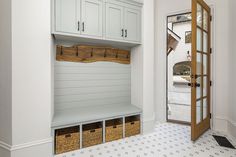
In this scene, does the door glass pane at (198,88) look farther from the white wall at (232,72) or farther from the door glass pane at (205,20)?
the door glass pane at (205,20)

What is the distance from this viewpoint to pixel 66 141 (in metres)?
2.30

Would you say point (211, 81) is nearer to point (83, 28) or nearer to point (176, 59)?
point (83, 28)

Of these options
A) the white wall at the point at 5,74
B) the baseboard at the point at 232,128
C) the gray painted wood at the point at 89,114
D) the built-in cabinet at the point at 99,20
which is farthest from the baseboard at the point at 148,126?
the white wall at the point at 5,74

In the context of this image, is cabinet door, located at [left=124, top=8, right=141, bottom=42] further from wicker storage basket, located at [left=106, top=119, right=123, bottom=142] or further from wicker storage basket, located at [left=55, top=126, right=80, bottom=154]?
wicker storage basket, located at [left=55, top=126, right=80, bottom=154]

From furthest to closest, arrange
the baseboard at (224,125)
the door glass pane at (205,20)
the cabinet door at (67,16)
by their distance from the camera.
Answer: the door glass pane at (205,20)
the baseboard at (224,125)
the cabinet door at (67,16)

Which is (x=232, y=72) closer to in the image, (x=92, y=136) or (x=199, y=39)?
(x=199, y=39)

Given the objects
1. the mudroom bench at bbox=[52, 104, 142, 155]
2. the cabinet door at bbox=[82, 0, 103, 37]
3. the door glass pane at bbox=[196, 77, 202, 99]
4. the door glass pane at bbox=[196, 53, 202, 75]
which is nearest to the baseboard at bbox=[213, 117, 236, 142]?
the door glass pane at bbox=[196, 77, 202, 99]

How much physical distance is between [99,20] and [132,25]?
69cm

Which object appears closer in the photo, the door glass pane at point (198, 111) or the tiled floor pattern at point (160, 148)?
the tiled floor pattern at point (160, 148)

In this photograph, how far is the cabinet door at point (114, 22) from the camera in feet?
8.75

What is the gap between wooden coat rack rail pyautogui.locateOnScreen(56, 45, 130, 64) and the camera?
8.81 ft

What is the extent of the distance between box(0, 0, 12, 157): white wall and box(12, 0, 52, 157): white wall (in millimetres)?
65

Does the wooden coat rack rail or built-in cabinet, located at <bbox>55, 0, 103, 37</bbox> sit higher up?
built-in cabinet, located at <bbox>55, 0, 103, 37</bbox>

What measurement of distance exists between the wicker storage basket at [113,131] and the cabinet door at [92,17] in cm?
157
